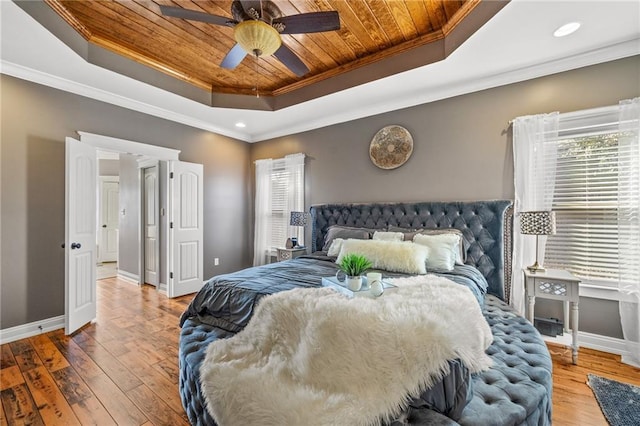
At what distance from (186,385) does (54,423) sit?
36.1 inches

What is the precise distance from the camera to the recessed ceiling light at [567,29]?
2156 millimetres

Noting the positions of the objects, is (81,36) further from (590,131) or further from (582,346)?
(582,346)

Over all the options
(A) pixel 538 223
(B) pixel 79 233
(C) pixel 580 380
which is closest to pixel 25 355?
(B) pixel 79 233

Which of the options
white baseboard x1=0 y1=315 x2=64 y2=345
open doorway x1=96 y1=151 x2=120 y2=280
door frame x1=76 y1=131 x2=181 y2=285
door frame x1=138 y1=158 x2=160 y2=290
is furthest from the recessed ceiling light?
open doorway x1=96 y1=151 x2=120 y2=280

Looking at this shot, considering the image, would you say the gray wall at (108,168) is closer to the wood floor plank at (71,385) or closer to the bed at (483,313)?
the bed at (483,313)

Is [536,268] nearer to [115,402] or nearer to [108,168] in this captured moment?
[115,402]

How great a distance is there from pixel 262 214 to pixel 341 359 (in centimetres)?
399

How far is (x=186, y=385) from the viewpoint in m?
1.59

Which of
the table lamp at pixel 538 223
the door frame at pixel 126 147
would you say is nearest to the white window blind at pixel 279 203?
the door frame at pixel 126 147

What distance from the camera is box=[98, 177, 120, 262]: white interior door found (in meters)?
6.93

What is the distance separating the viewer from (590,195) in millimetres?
2566

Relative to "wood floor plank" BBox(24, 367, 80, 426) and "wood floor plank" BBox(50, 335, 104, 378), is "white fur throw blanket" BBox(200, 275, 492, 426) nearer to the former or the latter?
"wood floor plank" BBox(24, 367, 80, 426)

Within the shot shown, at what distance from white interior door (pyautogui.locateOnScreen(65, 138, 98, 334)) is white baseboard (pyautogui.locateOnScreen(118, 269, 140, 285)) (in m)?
1.81

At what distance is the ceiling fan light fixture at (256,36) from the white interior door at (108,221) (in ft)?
22.1
